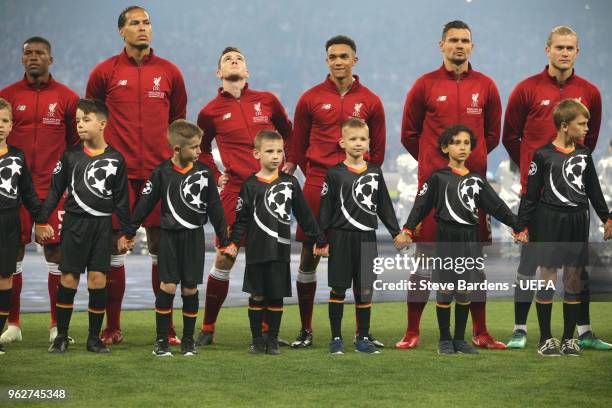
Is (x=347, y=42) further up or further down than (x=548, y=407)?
further up

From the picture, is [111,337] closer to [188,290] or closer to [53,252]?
[53,252]

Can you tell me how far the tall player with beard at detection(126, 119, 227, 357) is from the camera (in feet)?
18.9

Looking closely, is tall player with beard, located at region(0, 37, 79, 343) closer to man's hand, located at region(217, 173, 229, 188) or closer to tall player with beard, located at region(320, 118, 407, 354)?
man's hand, located at region(217, 173, 229, 188)

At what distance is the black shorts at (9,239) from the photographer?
19.1ft

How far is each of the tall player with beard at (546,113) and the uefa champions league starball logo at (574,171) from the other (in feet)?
1.22

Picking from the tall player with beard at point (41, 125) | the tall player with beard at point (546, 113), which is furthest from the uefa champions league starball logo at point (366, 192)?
the tall player with beard at point (41, 125)

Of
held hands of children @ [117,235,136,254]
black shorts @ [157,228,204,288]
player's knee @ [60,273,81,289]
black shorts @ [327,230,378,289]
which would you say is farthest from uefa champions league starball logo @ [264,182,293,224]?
player's knee @ [60,273,81,289]

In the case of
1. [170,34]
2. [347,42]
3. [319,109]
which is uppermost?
[170,34]

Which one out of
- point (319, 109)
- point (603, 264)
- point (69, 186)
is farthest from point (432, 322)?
point (603, 264)

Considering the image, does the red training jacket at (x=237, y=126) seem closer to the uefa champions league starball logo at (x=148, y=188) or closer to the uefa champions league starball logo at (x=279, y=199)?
the uefa champions league starball logo at (x=279, y=199)

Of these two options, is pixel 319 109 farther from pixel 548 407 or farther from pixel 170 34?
pixel 170 34

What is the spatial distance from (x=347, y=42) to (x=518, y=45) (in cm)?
3148

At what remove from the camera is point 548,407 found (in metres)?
4.45

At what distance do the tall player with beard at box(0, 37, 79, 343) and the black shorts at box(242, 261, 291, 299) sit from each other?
4.48 feet
